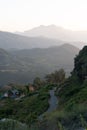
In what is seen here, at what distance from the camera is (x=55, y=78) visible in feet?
342

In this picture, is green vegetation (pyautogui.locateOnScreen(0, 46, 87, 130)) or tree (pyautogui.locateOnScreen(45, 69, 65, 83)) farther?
tree (pyautogui.locateOnScreen(45, 69, 65, 83))

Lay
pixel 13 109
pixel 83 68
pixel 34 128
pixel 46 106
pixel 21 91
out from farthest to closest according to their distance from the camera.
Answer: pixel 21 91 < pixel 83 68 < pixel 13 109 < pixel 46 106 < pixel 34 128

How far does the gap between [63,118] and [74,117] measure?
1.99 feet

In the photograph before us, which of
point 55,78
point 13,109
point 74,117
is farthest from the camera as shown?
point 55,78

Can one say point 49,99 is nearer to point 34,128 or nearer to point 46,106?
point 46,106

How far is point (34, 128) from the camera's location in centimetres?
1778

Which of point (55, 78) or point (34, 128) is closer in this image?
point (34, 128)

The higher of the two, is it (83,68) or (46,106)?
(83,68)

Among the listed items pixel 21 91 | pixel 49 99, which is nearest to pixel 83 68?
pixel 49 99

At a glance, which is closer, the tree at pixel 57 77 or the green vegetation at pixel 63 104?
the green vegetation at pixel 63 104

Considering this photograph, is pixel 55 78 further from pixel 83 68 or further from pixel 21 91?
pixel 83 68

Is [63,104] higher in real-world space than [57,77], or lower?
lower

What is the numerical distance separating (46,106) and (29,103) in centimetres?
825

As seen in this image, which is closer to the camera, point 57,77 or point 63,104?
point 63,104
